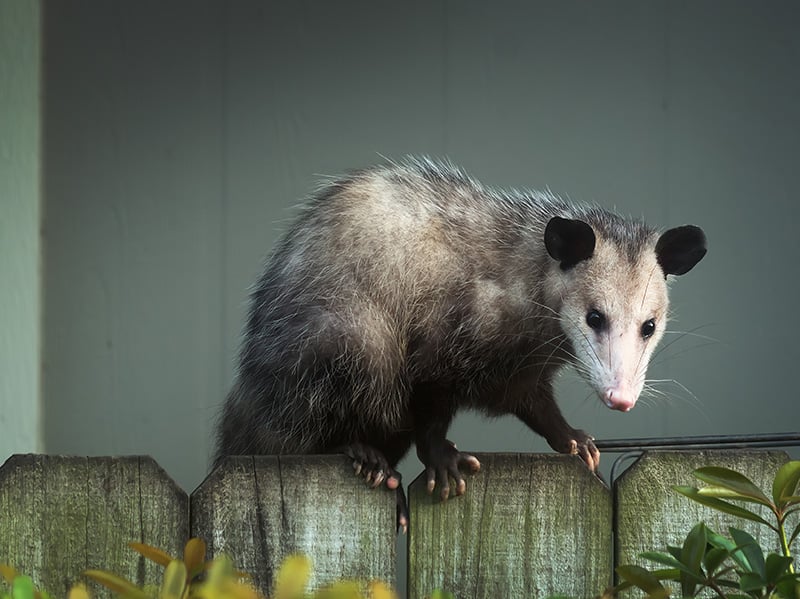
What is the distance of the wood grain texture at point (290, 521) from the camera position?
1499 millimetres

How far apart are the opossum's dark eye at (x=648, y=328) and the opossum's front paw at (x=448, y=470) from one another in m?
0.44

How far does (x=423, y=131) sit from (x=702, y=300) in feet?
2.72

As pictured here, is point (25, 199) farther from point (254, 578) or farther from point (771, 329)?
point (771, 329)

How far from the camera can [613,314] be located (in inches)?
73.5

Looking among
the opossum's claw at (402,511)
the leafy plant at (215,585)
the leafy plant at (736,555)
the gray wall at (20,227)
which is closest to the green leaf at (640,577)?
the leafy plant at (736,555)

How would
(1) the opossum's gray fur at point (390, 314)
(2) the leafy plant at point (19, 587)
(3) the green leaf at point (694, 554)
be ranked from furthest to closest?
(1) the opossum's gray fur at point (390, 314), (3) the green leaf at point (694, 554), (2) the leafy plant at point (19, 587)

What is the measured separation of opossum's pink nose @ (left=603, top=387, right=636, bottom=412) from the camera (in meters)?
1.71

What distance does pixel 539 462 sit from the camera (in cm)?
153

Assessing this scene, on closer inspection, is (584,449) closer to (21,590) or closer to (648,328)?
(648,328)

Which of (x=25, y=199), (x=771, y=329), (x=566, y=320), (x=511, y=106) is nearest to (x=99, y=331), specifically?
(x=25, y=199)

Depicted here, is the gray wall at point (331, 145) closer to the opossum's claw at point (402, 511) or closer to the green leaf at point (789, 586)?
the opossum's claw at point (402, 511)

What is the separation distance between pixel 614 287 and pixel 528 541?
21.7 inches

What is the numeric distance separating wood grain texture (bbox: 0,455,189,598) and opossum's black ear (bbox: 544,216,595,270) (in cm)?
75

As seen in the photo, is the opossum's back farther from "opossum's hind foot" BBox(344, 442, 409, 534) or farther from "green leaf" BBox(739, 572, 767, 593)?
"green leaf" BBox(739, 572, 767, 593)
